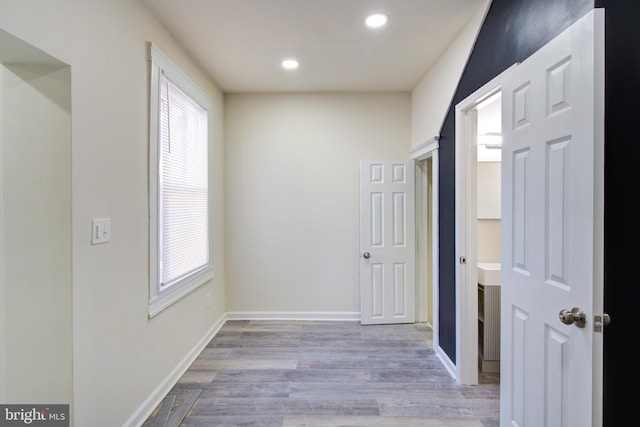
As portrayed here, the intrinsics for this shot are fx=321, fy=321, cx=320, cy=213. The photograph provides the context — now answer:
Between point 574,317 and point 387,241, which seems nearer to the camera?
point 574,317

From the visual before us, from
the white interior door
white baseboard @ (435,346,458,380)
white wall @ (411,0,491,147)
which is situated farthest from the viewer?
the white interior door

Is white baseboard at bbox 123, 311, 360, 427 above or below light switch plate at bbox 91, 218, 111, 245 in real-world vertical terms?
below

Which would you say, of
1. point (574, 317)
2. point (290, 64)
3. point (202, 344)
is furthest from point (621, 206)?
point (202, 344)

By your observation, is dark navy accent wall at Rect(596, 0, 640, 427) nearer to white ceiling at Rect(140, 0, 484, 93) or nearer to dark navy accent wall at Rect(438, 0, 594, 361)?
dark navy accent wall at Rect(438, 0, 594, 361)

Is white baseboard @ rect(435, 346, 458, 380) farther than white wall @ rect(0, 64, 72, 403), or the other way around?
white baseboard @ rect(435, 346, 458, 380)

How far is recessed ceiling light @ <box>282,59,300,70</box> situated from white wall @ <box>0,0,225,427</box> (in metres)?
1.01

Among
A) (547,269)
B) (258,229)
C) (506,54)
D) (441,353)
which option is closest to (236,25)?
(506,54)

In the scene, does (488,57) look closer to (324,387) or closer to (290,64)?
(290,64)

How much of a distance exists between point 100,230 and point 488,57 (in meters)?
2.53

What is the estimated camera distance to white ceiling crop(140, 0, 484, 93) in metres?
2.12

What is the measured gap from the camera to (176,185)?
262cm

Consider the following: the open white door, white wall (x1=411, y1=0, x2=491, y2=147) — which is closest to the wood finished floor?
the open white door

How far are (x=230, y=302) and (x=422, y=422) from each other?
8.30ft

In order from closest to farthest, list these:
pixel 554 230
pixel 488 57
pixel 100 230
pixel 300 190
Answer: pixel 554 230, pixel 100 230, pixel 488 57, pixel 300 190
